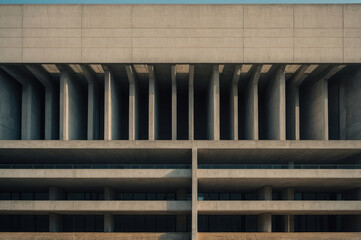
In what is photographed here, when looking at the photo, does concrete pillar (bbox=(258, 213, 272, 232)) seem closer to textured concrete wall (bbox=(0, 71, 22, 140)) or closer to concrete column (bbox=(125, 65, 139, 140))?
concrete column (bbox=(125, 65, 139, 140))

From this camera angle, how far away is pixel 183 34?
25391 millimetres

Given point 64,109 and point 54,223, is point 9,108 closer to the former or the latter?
point 64,109

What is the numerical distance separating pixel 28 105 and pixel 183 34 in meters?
14.7

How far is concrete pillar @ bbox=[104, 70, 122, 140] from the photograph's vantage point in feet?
85.2

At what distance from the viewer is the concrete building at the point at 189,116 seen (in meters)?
Answer: 22.9

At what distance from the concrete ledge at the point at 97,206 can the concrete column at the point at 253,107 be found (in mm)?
8233

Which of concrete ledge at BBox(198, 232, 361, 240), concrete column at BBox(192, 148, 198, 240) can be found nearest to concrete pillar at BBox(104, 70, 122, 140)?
concrete column at BBox(192, 148, 198, 240)

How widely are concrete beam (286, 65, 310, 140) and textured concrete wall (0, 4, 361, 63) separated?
8.86 ft

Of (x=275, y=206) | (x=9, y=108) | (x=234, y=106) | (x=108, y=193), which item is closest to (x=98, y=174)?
(x=108, y=193)

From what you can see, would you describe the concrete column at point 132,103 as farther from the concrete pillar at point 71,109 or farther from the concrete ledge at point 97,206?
the concrete ledge at point 97,206

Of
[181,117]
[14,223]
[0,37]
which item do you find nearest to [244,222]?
[181,117]

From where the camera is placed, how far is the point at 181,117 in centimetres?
3312

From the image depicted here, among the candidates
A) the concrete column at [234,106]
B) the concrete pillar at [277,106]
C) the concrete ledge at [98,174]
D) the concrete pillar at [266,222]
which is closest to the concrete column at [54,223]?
the concrete ledge at [98,174]

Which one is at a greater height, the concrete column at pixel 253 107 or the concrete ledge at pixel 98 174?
the concrete column at pixel 253 107
